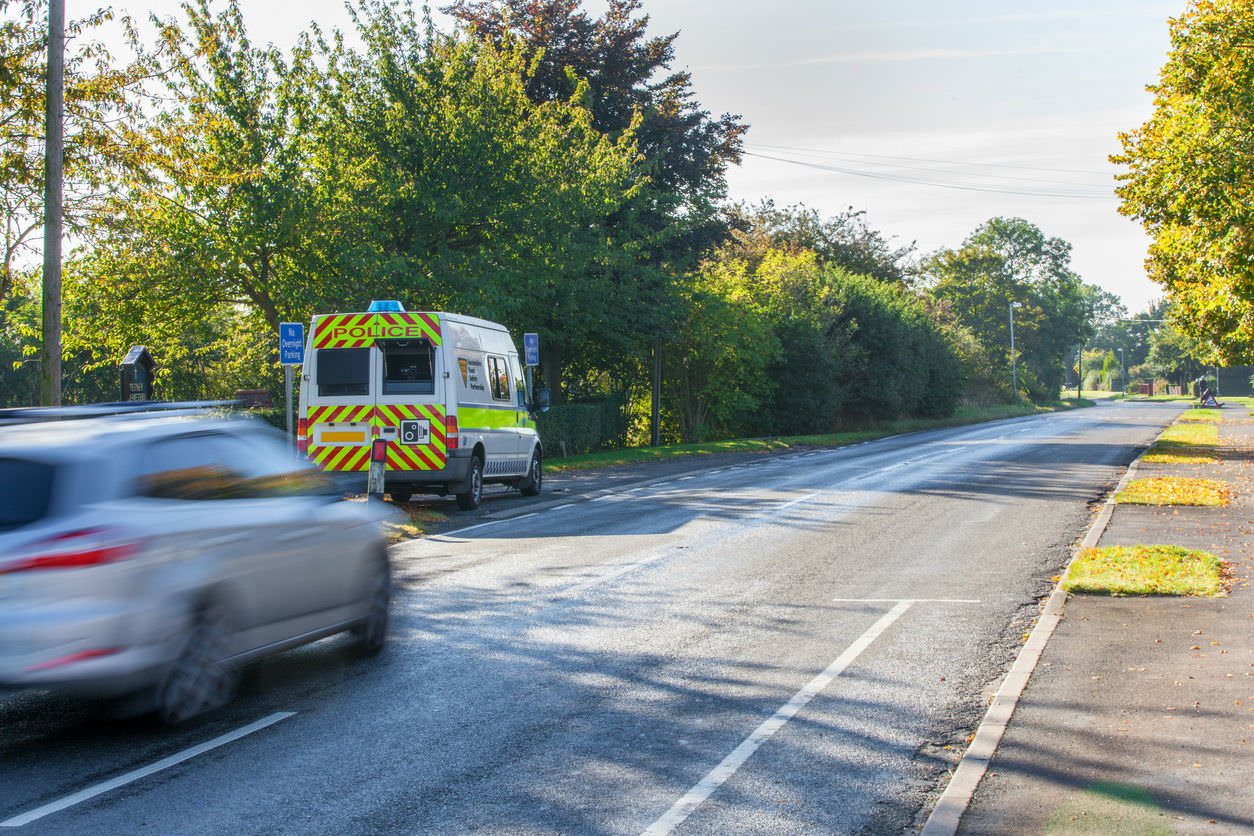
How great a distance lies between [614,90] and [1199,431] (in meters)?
21.9

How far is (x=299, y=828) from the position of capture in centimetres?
455

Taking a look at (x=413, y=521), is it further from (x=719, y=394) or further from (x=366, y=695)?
(x=719, y=394)

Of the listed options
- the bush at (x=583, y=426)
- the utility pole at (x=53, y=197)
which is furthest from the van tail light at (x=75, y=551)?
the bush at (x=583, y=426)

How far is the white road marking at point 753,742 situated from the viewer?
4.64 metres

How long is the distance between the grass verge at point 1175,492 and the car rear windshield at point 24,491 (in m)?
14.4

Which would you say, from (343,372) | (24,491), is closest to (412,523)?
(343,372)

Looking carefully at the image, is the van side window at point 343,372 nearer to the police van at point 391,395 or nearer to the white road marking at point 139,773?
the police van at point 391,395

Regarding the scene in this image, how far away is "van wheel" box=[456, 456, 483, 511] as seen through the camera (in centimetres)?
1728

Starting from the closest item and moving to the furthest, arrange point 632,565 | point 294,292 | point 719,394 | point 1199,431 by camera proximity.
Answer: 1. point 632,565
2. point 294,292
3. point 1199,431
4. point 719,394

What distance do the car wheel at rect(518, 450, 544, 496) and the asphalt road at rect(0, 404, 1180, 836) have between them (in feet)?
22.4

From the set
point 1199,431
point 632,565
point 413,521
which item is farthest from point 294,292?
point 1199,431

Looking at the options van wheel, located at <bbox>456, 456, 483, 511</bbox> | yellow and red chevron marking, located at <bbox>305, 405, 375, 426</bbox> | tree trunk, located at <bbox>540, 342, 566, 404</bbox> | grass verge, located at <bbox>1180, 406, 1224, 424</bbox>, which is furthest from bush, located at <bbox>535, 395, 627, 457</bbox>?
grass verge, located at <bbox>1180, 406, 1224, 424</bbox>

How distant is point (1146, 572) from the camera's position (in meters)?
10.0

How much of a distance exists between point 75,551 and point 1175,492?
51.7ft
